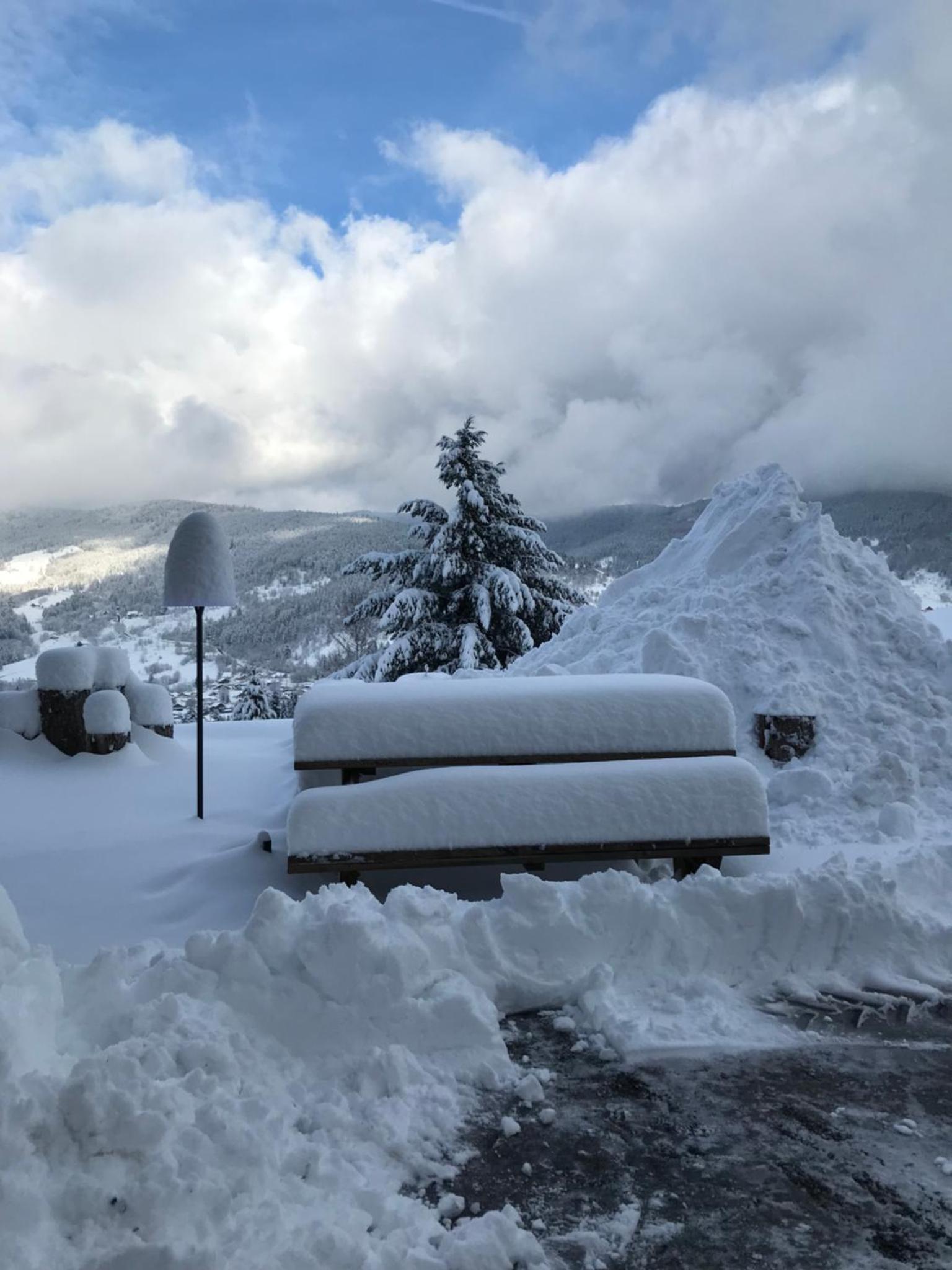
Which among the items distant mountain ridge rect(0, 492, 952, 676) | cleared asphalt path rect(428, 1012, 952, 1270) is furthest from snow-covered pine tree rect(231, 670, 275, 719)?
cleared asphalt path rect(428, 1012, 952, 1270)

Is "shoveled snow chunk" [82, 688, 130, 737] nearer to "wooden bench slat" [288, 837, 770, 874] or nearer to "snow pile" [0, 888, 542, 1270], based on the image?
"wooden bench slat" [288, 837, 770, 874]

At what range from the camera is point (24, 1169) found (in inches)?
77.4

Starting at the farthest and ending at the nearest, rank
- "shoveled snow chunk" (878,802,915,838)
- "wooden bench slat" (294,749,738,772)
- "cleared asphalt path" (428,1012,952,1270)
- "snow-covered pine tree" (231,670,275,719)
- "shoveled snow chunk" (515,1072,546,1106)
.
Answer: "snow-covered pine tree" (231,670,275,719), "shoveled snow chunk" (878,802,915,838), "wooden bench slat" (294,749,738,772), "shoveled snow chunk" (515,1072,546,1106), "cleared asphalt path" (428,1012,952,1270)

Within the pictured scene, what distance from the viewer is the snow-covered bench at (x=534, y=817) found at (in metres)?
4.24

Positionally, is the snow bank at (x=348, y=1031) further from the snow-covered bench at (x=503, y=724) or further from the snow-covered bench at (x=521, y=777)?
the snow-covered bench at (x=503, y=724)

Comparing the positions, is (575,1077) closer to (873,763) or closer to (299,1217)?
(299,1217)

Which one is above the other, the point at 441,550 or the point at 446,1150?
the point at 441,550

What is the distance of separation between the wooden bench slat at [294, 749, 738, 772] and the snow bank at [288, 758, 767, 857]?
21cm

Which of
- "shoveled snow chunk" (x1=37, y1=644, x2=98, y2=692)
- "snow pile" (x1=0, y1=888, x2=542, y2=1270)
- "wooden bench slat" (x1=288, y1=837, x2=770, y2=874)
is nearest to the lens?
"snow pile" (x1=0, y1=888, x2=542, y2=1270)

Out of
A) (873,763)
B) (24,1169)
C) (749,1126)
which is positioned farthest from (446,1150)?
(873,763)

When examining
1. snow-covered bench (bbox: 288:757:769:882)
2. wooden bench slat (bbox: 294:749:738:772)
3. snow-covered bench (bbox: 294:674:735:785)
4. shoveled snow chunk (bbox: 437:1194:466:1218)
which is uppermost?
snow-covered bench (bbox: 294:674:735:785)

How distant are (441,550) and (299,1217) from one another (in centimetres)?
1527

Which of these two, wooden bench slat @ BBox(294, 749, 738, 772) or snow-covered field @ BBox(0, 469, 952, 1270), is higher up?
wooden bench slat @ BBox(294, 749, 738, 772)

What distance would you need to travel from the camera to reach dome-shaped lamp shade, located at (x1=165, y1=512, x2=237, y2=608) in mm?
5766
